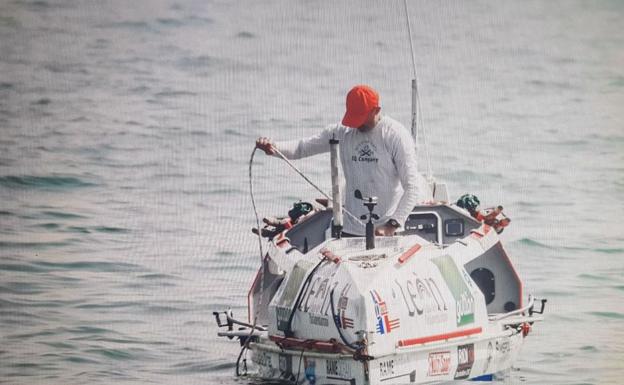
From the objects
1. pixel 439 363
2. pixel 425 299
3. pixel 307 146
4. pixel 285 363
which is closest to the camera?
pixel 425 299

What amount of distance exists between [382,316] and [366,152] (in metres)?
1.59

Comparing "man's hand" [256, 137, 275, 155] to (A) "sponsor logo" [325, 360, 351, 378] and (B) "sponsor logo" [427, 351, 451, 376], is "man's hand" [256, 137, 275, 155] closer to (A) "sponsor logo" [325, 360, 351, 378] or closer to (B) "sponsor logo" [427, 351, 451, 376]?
(A) "sponsor logo" [325, 360, 351, 378]

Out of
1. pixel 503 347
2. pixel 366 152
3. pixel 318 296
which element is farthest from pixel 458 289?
pixel 366 152

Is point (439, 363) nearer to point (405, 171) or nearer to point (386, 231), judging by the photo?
point (386, 231)

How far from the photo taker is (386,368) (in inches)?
397

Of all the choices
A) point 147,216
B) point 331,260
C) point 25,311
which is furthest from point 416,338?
point 147,216

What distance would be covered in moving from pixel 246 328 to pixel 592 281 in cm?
488

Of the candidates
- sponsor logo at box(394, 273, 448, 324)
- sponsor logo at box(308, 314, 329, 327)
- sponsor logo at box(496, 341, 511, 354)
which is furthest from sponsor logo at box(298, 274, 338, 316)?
sponsor logo at box(496, 341, 511, 354)

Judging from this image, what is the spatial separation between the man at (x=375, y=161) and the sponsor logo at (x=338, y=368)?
3.74 feet

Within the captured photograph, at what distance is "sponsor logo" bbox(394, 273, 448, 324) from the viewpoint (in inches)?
404

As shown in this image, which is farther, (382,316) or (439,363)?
(439,363)

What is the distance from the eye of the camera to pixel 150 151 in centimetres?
2036

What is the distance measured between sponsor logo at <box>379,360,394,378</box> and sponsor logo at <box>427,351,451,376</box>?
0.34 metres

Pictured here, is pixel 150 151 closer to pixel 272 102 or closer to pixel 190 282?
pixel 272 102
